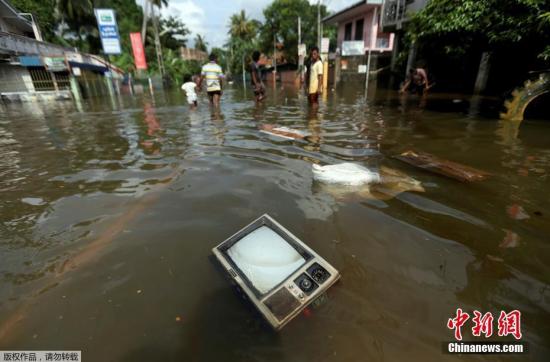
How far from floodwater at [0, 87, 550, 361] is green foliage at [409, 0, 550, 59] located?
354cm

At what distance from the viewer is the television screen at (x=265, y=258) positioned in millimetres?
1563

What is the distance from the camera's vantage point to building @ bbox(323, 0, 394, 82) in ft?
66.1

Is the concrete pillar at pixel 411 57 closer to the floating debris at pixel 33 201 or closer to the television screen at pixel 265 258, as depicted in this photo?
the television screen at pixel 265 258

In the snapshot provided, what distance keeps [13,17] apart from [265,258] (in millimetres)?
30284

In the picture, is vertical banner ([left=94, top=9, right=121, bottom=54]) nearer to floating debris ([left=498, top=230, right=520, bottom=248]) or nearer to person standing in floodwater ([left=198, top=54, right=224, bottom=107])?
person standing in floodwater ([left=198, top=54, right=224, bottom=107])

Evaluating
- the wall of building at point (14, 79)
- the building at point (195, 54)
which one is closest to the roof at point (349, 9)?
the wall of building at point (14, 79)

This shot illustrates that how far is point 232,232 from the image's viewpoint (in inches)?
89.0

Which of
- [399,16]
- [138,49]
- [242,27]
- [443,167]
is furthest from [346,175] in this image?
[242,27]

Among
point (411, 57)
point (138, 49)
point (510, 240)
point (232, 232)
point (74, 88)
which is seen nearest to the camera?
point (510, 240)

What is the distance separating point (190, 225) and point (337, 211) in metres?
1.36

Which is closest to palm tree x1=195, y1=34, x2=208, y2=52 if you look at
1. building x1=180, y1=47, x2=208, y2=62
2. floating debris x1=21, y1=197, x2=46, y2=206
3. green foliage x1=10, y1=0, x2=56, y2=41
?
building x1=180, y1=47, x2=208, y2=62

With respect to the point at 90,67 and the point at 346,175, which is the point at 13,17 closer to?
the point at 90,67

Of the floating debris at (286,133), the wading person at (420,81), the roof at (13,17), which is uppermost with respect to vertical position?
the roof at (13,17)

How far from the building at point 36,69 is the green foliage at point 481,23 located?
19921 millimetres
